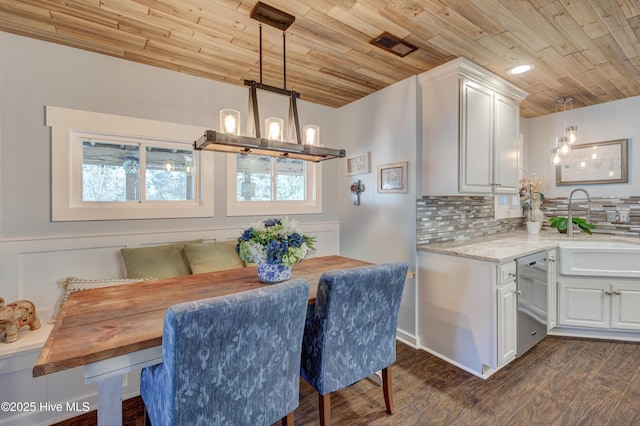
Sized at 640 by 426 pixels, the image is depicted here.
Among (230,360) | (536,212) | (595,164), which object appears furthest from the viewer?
(536,212)

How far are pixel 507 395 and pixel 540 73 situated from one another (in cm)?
264

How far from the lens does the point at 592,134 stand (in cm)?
348

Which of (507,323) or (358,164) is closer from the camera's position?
(507,323)

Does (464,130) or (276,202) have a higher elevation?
(464,130)

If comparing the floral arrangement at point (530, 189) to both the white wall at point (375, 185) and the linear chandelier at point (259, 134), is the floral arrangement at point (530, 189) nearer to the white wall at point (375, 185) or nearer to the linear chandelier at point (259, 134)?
the white wall at point (375, 185)

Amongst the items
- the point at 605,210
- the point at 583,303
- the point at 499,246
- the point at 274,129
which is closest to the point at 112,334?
the point at 274,129

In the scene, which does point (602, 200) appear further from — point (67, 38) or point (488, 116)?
point (67, 38)

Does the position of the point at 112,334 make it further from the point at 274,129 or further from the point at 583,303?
the point at 583,303

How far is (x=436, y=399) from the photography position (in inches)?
78.9

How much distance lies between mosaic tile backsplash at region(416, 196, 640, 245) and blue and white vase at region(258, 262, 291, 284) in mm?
1408

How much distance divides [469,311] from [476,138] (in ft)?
4.76

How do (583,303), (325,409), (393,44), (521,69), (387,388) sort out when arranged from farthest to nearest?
1. (583,303)
2. (521,69)
3. (393,44)
4. (387,388)
5. (325,409)

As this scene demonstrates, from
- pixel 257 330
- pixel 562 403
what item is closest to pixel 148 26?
pixel 257 330

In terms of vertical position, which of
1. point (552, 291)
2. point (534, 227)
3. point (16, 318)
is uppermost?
point (534, 227)
